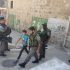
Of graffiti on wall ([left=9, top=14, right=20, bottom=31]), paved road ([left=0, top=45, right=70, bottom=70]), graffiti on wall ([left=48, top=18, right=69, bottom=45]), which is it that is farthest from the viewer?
graffiti on wall ([left=9, top=14, right=20, bottom=31])

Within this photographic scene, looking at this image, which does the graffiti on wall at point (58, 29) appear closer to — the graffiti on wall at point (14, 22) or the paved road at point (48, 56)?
the paved road at point (48, 56)

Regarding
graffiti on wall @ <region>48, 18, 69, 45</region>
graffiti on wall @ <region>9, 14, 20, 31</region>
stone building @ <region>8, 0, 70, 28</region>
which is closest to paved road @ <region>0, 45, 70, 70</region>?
graffiti on wall @ <region>48, 18, 69, 45</region>

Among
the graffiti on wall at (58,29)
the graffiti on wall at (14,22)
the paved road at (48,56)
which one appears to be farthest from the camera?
the graffiti on wall at (14,22)

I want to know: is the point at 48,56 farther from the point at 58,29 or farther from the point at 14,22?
the point at 14,22

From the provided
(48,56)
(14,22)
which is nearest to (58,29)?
(48,56)

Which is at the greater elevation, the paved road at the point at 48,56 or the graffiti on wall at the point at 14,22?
the graffiti on wall at the point at 14,22

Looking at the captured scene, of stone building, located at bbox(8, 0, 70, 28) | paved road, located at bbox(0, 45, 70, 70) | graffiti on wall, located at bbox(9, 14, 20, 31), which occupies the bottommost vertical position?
paved road, located at bbox(0, 45, 70, 70)

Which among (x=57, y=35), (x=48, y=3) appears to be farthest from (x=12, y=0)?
(x=57, y=35)

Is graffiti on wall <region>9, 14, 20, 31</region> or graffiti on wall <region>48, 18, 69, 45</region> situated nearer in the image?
graffiti on wall <region>48, 18, 69, 45</region>

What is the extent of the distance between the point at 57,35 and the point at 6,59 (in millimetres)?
4404

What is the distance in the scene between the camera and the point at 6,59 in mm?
8758

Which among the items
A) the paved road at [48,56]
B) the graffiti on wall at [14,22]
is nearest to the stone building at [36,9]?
the graffiti on wall at [14,22]

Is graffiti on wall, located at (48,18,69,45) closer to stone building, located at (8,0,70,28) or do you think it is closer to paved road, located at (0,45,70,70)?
stone building, located at (8,0,70,28)

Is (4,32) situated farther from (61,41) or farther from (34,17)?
(34,17)
